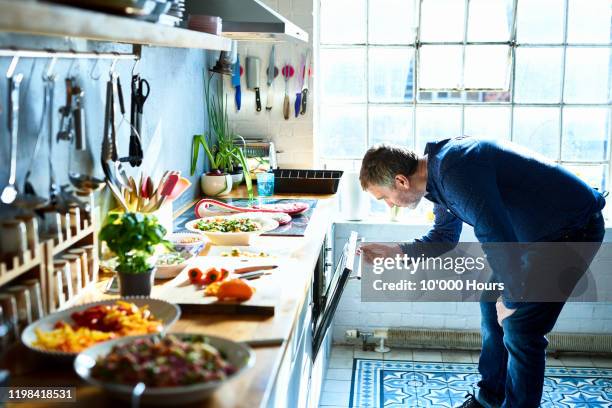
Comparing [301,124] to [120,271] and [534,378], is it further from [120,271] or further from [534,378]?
[120,271]

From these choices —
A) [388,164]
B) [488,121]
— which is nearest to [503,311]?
[388,164]

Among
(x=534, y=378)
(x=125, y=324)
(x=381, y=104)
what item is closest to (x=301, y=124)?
(x=381, y=104)

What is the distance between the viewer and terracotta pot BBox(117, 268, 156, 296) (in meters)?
2.20

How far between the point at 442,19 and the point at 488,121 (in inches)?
26.6

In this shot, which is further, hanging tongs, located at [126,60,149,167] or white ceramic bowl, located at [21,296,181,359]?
hanging tongs, located at [126,60,149,167]

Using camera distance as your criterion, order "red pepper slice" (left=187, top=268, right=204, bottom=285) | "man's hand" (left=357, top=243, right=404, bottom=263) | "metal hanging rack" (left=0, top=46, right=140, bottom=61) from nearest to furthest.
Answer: "metal hanging rack" (left=0, top=46, right=140, bottom=61) → "red pepper slice" (left=187, top=268, right=204, bottom=285) → "man's hand" (left=357, top=243, right=404, bottom=263)

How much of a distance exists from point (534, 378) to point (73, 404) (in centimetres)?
210

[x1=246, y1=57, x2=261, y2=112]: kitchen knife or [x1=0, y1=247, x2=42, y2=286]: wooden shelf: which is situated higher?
[x1=246, y1=57, x2=261, y2=112]: kitchen knife

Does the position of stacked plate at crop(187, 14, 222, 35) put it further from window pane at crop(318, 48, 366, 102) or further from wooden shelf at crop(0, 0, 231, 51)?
window pane at crop(318, 48, 366, 102)

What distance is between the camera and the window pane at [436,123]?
473 centimetres

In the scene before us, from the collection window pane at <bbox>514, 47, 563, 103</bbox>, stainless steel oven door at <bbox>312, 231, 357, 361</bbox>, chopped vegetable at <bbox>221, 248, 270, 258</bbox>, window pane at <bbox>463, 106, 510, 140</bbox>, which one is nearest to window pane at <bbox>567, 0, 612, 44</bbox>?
window pane at <bbox>514, 47, 563, 103</bbox>

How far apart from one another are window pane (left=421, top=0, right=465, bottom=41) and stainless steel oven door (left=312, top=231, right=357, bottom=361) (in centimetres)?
186

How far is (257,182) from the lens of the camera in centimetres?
415

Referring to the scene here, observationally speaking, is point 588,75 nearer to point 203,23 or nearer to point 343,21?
point 343,21
